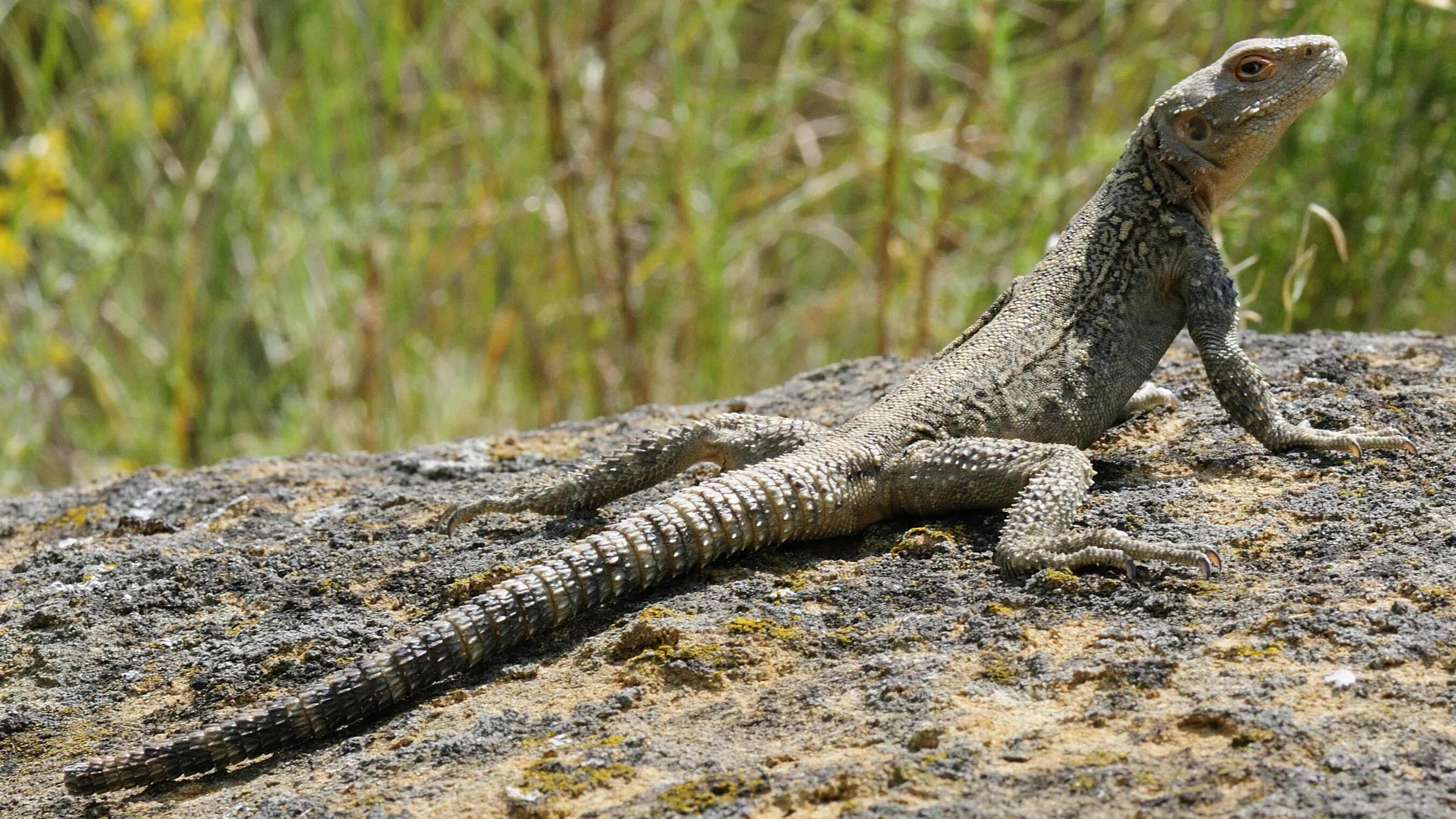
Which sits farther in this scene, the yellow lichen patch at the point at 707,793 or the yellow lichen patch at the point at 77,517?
the yellow lichen patch at the point at 77,517

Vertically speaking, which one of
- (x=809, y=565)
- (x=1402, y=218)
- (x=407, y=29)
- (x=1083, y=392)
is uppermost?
(x=407, y=29)

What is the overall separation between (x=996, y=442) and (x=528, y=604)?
129 centimetres

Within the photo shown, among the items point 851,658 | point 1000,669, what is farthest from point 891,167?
point 1000,669

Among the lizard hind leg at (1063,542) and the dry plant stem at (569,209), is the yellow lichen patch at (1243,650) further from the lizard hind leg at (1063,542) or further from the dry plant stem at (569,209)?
the dry plant stem at (569,209)

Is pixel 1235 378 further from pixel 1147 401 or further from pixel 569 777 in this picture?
pixel 569 777

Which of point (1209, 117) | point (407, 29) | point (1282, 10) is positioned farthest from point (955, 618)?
point (407, 29)

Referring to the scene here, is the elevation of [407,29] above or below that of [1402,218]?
above

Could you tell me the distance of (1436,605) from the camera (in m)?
2.74

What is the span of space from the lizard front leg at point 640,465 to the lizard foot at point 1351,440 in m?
1.28

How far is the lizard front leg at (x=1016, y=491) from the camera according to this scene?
3152 mm

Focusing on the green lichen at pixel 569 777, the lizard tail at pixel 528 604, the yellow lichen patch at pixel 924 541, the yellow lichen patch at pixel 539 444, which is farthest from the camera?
the yellow lichen patch at pixel 539 444

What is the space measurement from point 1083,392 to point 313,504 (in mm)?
2357

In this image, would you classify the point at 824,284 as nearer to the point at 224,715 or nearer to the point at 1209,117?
the point at 1209,117

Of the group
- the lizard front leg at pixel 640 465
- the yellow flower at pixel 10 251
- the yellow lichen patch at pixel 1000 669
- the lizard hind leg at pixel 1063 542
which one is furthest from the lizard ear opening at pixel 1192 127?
the yellow flower at pixel 10 251
